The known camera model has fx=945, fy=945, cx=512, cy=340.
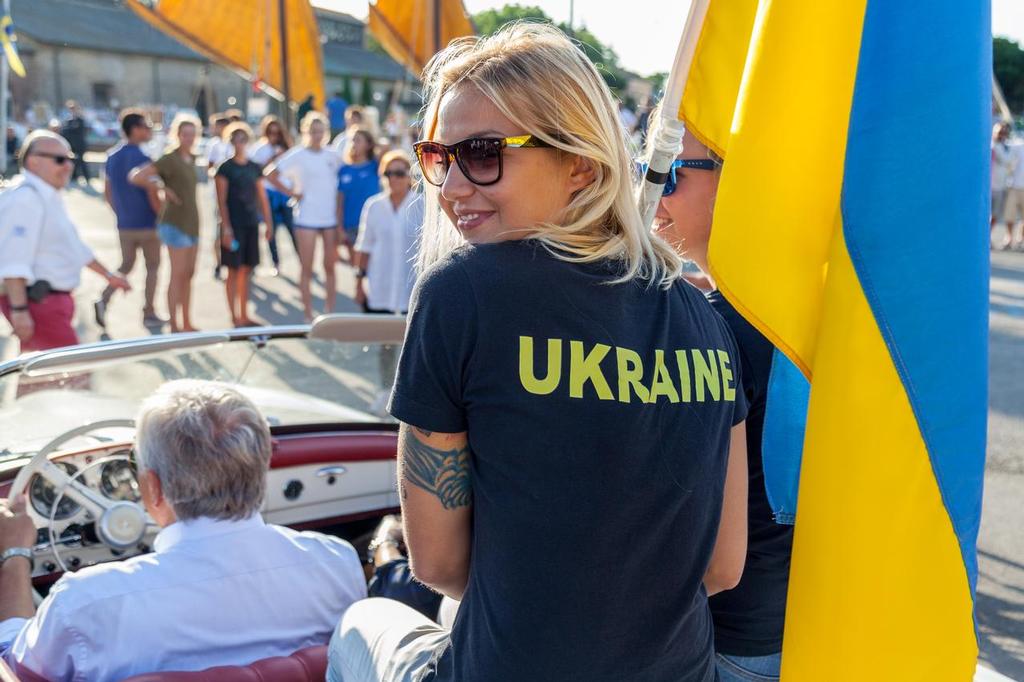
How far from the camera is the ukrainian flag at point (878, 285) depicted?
65.6 inches

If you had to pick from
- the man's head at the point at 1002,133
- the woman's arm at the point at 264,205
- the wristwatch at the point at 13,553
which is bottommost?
the wristwatch at the point at 13,553

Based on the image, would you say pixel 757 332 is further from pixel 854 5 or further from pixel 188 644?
pixel 188 644

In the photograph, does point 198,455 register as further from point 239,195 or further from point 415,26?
point 415,26

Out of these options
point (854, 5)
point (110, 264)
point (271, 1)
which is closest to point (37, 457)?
point (854, 5)

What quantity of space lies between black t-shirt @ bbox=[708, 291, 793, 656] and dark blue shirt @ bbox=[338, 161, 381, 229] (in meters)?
8.23

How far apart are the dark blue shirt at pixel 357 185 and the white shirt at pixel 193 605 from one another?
7.72m

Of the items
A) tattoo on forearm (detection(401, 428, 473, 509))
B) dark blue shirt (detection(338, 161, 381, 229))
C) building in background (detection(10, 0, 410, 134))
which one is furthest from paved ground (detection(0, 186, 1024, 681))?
building in background (detection(10, 0, 410, 134))

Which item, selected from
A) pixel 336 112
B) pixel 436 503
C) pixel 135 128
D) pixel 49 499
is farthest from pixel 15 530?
pixel 336 112

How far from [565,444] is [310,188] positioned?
8.90m

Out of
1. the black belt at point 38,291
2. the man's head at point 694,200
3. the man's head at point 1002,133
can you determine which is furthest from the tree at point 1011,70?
the man's head at point 694,200

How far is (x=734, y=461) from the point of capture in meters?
1.53

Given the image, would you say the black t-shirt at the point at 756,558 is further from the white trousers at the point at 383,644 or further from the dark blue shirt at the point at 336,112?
the dark blue shirt at the point at 336,112

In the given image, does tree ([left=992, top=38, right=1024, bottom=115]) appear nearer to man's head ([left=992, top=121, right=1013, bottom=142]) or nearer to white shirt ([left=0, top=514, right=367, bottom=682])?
man's head ([left=992, top=121, right=1013, bottom=142])

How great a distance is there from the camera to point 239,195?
9234 mm
